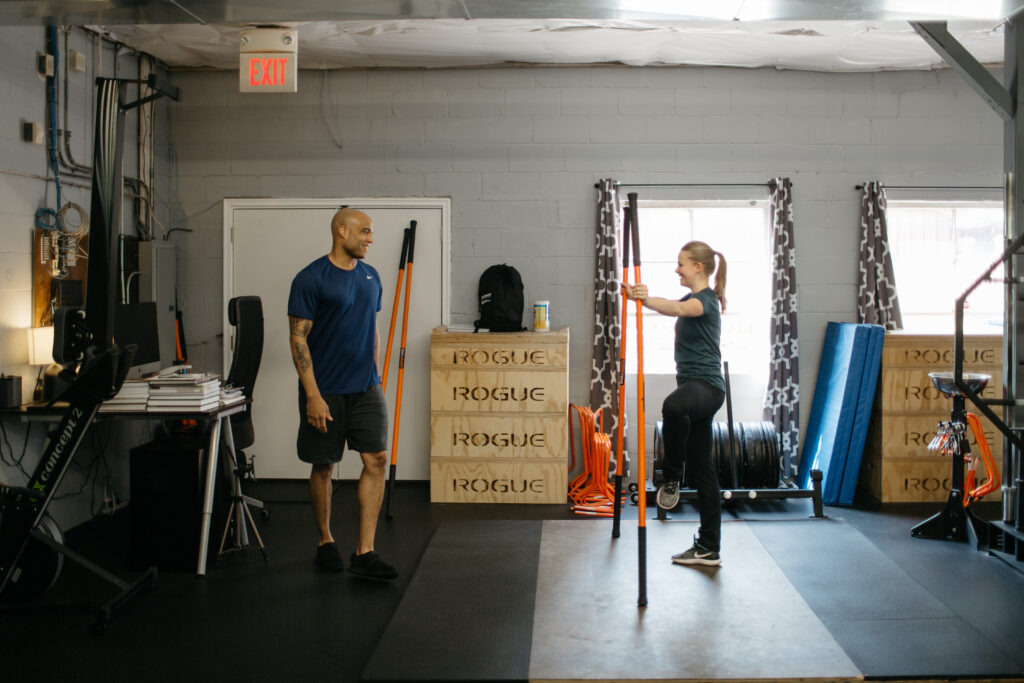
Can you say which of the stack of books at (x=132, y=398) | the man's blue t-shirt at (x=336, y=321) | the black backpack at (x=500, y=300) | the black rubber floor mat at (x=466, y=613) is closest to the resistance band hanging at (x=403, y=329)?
the black backpack at (x=500, y=300)

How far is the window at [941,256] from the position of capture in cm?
592

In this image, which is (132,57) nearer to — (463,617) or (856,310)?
(463,617)

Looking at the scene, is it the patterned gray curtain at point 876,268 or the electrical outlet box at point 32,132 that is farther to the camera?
the patterned gray curtain at point 876,268

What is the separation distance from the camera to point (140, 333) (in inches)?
184

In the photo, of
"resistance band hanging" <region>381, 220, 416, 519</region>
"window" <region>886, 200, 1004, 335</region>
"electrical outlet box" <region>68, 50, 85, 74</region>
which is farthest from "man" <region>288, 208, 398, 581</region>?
"window" <region>886, 200, 1004, 335</region>

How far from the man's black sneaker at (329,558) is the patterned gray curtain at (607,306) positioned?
229cm

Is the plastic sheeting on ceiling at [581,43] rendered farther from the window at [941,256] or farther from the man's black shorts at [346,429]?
the man's black shorts at [346,429]

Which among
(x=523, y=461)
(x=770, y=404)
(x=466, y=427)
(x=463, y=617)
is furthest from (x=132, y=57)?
(x=770, y=404)

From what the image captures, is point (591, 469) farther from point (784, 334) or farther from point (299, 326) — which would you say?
point (299, 326)

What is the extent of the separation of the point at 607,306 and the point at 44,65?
3678 mm

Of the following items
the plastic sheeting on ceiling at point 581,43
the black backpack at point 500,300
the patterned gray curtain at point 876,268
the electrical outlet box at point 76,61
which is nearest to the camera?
the electrical outlet box at point 76,61

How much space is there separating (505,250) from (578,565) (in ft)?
8.34

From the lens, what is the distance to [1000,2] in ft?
11.7

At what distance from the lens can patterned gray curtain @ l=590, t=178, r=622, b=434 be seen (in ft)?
18.9
